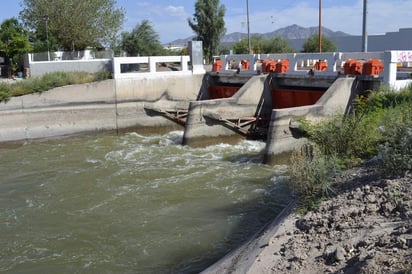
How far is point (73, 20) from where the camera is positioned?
31938mm

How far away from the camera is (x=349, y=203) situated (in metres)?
5.52

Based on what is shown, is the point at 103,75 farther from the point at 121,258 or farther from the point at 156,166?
the point at 121,258

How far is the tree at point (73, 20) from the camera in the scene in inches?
1260

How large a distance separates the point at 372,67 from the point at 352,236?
10.3m

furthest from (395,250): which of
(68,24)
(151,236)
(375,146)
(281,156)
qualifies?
(68,24)

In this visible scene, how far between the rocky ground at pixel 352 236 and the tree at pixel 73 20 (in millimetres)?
29646

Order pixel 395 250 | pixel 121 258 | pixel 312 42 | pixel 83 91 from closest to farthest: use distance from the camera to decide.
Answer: pixel 395 250 → pixel 121 258 → pixel 83 91 → pixel 312 42

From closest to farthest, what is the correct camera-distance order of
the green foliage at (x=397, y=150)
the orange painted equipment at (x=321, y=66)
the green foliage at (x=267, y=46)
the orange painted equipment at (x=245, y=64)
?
1. the green foliage at (x=397, y=150)
2. the orange painted equipment at (x=321, y=66)
3. the orange painted equipment at (x=245, y=64)
4. the green foliage at (x=267, y=46)

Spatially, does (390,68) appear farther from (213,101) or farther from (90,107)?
(90,107)

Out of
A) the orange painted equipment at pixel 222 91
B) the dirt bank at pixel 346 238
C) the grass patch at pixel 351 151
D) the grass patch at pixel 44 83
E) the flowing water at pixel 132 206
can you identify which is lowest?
the flowing water at pixel 132 206

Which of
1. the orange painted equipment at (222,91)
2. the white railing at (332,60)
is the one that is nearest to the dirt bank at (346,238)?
the white railing at (332,60)

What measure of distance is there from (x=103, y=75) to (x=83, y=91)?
5.02ft

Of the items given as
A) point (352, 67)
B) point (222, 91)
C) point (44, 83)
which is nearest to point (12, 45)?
point (44, 83)

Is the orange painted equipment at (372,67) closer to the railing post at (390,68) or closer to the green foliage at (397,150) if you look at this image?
the railing post at (390,68)
